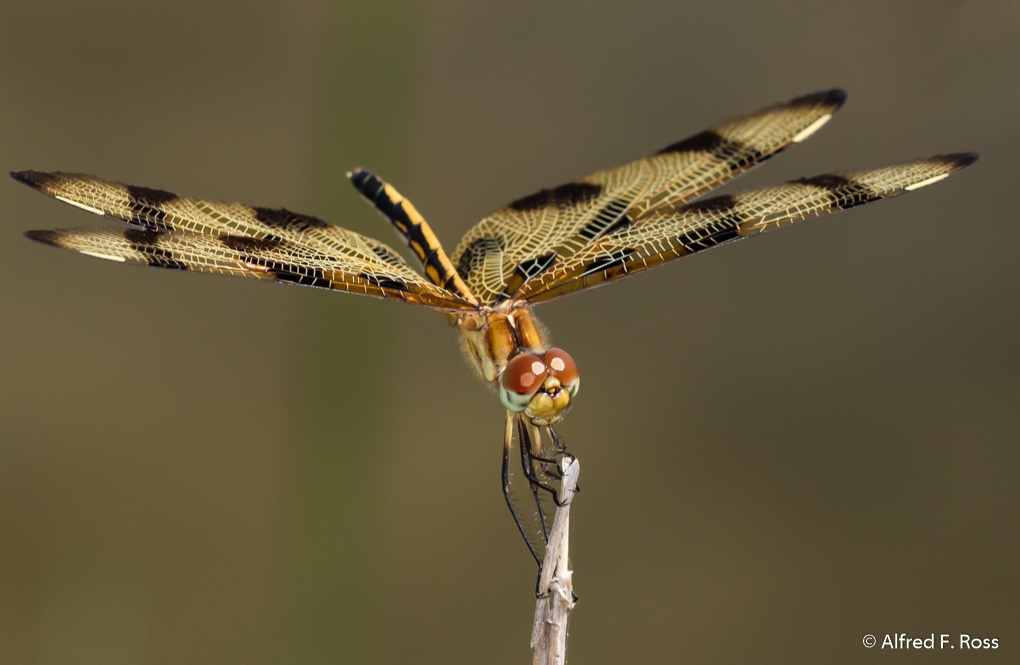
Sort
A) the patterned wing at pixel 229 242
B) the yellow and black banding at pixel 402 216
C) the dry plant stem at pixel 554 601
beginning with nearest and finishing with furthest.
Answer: the dry plant stem at pixel 554 601 → the patterned wing at pixel 229 242 → the yellow and black banding at pixel 402 216

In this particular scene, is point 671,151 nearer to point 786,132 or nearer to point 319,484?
point 786,132

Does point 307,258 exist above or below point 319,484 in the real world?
above

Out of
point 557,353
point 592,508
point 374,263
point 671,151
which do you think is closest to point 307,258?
point 374,263

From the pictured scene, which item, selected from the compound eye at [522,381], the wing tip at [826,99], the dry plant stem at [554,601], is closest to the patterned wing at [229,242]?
the compound eye at [522,381]

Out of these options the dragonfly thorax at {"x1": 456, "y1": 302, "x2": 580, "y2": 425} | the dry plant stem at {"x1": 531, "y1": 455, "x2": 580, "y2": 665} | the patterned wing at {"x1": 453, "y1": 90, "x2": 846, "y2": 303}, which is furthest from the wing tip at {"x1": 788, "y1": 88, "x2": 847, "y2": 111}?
the dry plant stem at {"x1": 531, "y1": 455, "x2": 580, "y2": 665}

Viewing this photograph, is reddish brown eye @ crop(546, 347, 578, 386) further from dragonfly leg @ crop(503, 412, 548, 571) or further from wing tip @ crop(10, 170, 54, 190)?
wing tip @ crop(10, 170, 54, 190)

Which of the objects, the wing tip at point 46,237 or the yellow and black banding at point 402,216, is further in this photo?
the yellow and black banding at point 402,216

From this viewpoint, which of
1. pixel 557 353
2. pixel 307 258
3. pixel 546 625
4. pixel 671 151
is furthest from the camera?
pixel 671 151

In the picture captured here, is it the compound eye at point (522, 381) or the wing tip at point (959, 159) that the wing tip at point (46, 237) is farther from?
the wing tip at point (959, 159)
